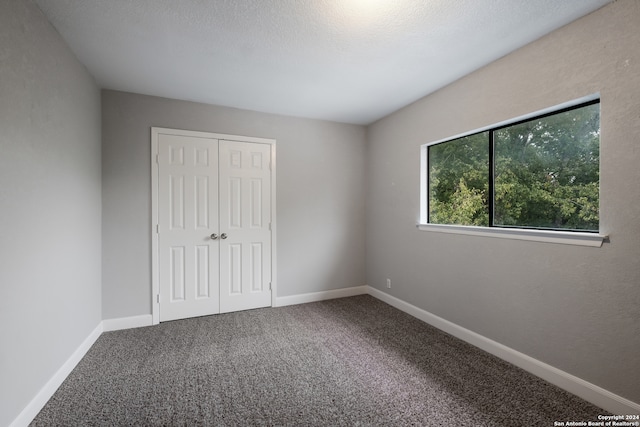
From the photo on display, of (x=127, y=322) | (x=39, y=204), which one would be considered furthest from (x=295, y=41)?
(x=127, y=322)

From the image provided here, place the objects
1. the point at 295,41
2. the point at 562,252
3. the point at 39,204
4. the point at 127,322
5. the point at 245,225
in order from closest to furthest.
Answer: the point at 39,204
the point at 562,252
the point at 295,41
the point at 127,322
the point at 245,225

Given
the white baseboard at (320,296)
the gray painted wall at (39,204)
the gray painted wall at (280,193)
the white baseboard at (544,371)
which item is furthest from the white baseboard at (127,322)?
the white baseboard at (544,371)

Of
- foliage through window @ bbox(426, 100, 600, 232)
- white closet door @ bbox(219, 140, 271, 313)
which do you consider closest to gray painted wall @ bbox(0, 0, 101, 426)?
white closet door @ bbox(219, 140, 271, 313)

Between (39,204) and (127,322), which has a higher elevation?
(39,204)

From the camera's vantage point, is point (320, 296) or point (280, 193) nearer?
point (280, 193)

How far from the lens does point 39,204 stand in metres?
1.75

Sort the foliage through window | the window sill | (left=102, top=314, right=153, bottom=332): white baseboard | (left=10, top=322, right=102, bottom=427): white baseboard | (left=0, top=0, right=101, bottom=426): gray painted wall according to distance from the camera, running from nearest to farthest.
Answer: (left=0, top=0, right=101, bottom=426): gray painted wall
(left=10, top=322, right=102, bottom=427): white baseboard
the window sill
the foliage through window
(left=102, top=314, right=153, bottom=332): white baseboard

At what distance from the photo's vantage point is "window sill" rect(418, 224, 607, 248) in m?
1.79

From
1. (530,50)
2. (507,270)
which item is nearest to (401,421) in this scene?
(507,270)

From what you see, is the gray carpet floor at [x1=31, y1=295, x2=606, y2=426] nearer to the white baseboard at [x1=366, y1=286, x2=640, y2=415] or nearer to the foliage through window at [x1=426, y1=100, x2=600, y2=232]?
the white baseboard at [x1=366, y1=286, x2=640, y2=415]

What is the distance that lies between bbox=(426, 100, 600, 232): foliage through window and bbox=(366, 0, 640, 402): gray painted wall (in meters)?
0.16

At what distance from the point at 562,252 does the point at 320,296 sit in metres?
2.73

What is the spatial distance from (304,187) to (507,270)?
8.14ft

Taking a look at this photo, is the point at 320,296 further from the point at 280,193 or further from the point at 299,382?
the point at 299,382
